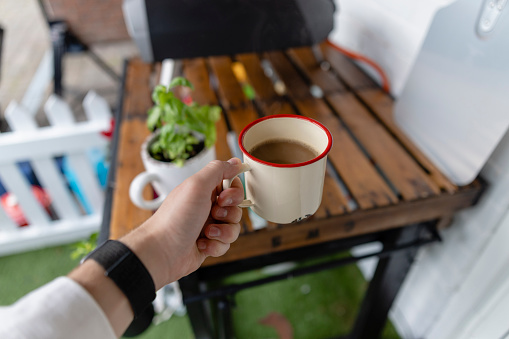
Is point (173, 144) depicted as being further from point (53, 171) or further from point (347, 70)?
point (53, 171)

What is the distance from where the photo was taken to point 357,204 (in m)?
0.66

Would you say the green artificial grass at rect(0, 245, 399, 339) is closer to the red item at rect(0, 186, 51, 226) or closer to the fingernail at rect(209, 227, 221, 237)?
the red item at rect(0, 186, 51, 226)

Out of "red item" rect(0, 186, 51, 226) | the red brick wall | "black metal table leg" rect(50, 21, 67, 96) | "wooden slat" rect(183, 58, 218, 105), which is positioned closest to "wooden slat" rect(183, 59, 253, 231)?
"wooden slat" rect(183, 58, 218, 105)

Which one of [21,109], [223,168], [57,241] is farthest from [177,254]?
[57,241]

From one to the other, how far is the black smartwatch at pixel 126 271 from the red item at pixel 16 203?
53.0 inches

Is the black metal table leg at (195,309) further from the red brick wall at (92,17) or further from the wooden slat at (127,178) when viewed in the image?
the red brick wall at (92,17)

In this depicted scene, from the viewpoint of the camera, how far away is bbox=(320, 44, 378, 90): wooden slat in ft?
3.36

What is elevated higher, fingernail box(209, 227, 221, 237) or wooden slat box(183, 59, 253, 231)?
fingernail box(209, 227, 221, 237)

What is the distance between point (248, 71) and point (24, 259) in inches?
49.2

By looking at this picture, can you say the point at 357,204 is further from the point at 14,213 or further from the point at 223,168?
the point at 14,213

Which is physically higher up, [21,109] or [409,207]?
[409,207]

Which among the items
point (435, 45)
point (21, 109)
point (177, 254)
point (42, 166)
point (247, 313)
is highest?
point (435, 45)

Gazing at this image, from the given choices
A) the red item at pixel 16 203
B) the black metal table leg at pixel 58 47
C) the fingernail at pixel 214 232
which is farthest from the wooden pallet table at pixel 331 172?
the black metal table leg at pixel 58 47

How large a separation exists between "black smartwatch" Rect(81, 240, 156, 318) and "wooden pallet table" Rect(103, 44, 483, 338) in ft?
0.70
